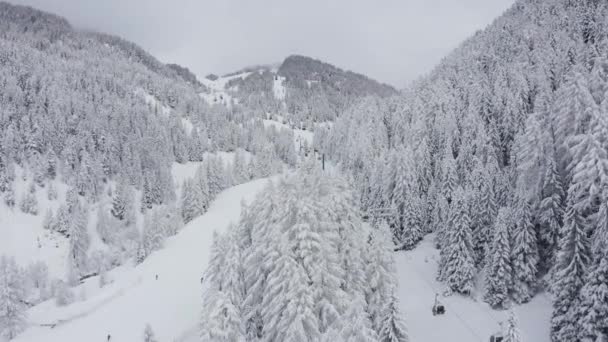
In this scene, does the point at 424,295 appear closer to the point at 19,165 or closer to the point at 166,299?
the point at 166,299

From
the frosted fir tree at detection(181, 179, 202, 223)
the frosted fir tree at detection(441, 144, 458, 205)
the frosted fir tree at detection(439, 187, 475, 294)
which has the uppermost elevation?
the frosted fir tree at detection(441, 144, 458, 205)

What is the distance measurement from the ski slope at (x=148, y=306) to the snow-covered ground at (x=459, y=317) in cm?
2166

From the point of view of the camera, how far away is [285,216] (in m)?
24.1

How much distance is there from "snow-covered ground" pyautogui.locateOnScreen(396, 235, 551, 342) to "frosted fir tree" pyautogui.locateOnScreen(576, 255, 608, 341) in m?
6.99

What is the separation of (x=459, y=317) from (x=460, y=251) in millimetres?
6636

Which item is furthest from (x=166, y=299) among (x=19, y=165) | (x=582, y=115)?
(x=19, y=165)

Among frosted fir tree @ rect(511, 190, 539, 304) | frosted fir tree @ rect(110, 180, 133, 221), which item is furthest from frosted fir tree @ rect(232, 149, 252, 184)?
frosted fir tree @ rect(511, 190, 539, 304)

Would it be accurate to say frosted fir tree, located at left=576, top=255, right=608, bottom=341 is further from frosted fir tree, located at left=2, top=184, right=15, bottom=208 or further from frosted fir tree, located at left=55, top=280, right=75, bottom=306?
frosted fir tree, located at left=2, top=184, right=15, bottom=208

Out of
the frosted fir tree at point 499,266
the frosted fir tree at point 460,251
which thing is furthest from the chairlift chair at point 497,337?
the frosted fir tree at point 460,251

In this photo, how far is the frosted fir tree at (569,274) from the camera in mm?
30844

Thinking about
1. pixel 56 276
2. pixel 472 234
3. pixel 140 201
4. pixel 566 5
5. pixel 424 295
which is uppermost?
pixel 566 5

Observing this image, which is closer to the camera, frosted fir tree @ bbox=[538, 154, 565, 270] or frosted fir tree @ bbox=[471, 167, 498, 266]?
frosted fir tree @ bbox=[538, 154, 565, 270]

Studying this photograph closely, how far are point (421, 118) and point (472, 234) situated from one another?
137 feet

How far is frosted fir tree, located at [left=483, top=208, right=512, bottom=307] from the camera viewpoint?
125 feet
